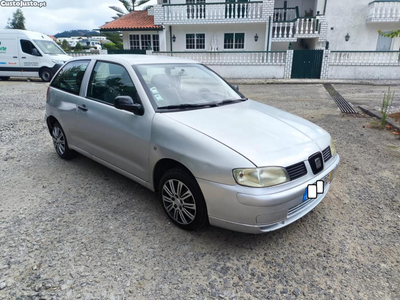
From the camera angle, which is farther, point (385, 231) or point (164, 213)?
point (164, 213)

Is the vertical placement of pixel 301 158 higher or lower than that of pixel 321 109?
higher

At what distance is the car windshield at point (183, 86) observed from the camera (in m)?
3.20

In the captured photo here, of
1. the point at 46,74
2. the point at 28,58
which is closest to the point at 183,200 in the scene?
the point at 46,74

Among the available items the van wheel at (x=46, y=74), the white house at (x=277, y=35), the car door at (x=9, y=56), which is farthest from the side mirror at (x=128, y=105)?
the white house at (x=277, y=35)

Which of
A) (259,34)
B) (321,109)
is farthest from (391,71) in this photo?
(321,109)

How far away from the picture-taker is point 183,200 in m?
2.78

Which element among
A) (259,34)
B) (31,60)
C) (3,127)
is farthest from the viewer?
(259,34)

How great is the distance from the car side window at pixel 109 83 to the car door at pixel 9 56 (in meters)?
14.1

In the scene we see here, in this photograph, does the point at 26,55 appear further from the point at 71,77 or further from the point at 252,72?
the point at 71,77

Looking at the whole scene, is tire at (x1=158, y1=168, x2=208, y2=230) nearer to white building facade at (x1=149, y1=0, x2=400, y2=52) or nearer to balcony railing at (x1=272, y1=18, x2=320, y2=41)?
white building facade at (x1=149, y1=0, x2=400, y2=52)

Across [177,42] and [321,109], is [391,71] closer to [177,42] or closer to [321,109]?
[321,109]

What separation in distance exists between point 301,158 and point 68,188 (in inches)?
115

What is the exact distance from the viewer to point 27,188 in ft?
12.4

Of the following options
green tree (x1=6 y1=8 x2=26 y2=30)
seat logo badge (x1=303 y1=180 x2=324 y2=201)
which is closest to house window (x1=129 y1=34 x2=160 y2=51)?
seat logo badge (x1=303 y1=180 x2=324 y2=201)
